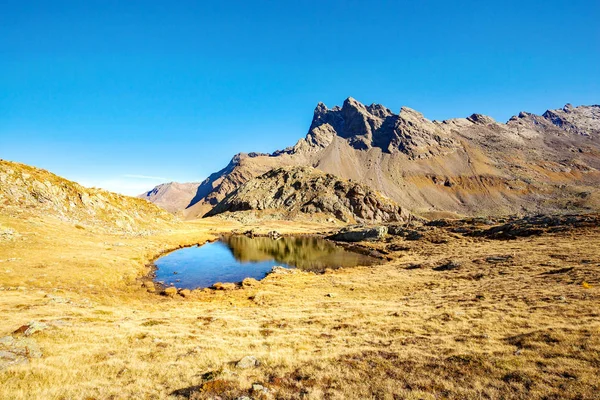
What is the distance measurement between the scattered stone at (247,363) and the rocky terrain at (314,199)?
455 ft

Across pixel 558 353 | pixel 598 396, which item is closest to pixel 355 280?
pixel 558 353

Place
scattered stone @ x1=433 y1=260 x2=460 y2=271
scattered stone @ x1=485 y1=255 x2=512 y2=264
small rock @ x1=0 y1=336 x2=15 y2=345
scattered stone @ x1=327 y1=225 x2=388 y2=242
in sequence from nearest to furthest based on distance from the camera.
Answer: small rock @ x1=0 y1=336 x2=15 y2=345 < scattered stone @ x1=485 y1=255 x2=512 y2=264 < scattered stone @ x1=433 y1=260 x2=460 y2=271 < scattered stone @ x1=327 y1=225 x2=388 y2=242

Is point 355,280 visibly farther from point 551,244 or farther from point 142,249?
point 142,249

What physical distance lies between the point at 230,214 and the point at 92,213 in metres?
99.3

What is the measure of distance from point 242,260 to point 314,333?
4178cm

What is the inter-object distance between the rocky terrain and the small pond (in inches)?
2923

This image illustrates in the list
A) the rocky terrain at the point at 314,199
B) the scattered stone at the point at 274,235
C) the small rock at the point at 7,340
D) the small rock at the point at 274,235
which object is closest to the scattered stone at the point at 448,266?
the small rock at the point at 7,340

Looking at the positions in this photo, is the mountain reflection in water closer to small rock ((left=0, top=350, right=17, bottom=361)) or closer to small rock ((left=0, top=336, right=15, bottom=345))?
small rock ((left=0, top=336, right=15, bottom=345))

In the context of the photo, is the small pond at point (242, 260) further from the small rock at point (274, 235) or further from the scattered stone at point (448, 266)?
the scattered stone at point (448, 266)

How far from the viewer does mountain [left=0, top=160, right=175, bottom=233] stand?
49438 millimetres

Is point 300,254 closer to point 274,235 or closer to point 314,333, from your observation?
point 274,235

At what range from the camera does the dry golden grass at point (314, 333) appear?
11.4 m

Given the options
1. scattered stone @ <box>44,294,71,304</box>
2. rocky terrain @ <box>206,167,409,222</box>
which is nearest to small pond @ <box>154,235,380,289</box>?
scattered stone @ <box>44,294,71,304</box>

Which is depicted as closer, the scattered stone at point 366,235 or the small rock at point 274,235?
the scattered stone at point 366,235
